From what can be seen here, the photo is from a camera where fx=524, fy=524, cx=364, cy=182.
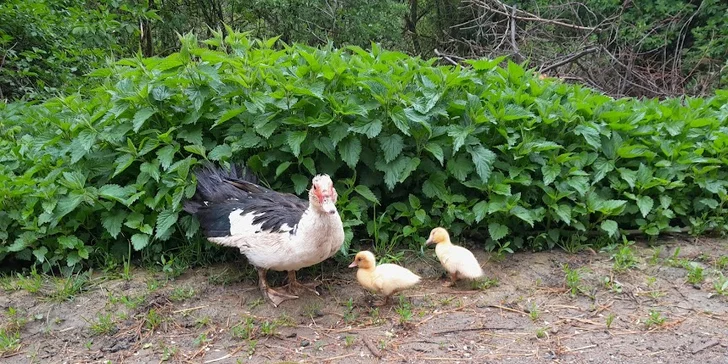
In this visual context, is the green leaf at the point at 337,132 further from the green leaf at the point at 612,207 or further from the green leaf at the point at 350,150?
the green leaf at the point at 612,207

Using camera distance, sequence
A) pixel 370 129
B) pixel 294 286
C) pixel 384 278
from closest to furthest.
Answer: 1. pixel 384 278
2. pixel 294 286
3. pixel 370 129

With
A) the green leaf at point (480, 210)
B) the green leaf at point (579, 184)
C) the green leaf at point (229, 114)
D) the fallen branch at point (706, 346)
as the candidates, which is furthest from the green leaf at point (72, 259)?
the fallen branch at point (706, 346)

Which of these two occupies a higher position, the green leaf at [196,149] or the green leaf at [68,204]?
the green leaf at [196,149]

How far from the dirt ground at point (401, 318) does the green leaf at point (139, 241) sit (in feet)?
0.81

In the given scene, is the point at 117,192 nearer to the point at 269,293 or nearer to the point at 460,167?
the point at 269,293

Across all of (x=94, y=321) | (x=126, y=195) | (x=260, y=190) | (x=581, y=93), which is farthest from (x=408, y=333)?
(x=581, y=93)

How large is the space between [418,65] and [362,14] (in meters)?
7.52

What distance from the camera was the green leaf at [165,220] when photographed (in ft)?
11.9

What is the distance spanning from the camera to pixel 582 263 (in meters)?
3.95

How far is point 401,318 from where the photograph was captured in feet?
10.7

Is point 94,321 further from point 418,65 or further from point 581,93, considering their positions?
point 581,93

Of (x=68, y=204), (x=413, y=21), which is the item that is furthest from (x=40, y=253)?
(x=413, y=21)

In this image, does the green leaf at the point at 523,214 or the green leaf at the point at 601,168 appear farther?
the green leaf at the point at 601,168

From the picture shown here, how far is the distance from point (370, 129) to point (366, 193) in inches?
18.7
